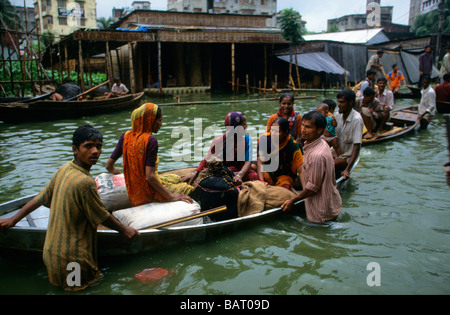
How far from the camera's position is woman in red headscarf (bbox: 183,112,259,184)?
188 inches

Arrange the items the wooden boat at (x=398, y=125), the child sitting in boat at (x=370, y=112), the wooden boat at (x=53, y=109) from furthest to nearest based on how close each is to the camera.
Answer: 1. the wooden boat at (x=53, y=109)
2. the wooden boat at (x=398, y=125)
3. the child sitting in boat at (x=370, y=112)

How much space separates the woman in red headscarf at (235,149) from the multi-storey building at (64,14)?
4145 cm

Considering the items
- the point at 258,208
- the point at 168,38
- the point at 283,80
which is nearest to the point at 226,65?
the point at 283,80

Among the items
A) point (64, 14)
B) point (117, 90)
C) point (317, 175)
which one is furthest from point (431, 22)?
point (317, 175)

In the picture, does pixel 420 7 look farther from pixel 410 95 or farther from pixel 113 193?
pixel 113 193

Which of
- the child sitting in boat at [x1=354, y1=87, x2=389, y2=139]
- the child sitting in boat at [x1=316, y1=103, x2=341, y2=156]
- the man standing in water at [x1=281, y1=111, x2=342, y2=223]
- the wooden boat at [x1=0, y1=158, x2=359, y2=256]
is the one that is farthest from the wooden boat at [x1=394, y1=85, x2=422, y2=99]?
the wooden boat at [x1=0, y1=158, x2=359, y2=256]

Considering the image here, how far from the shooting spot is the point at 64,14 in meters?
40.2

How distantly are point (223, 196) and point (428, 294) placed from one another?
222 centimetres

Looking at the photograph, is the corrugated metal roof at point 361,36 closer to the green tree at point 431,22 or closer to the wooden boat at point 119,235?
the green tree at point 431,22

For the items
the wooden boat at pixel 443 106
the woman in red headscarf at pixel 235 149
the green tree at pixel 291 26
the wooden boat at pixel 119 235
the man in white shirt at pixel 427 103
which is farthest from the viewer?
the green tree at pixel 291 26

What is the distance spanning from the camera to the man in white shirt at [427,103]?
9469mm

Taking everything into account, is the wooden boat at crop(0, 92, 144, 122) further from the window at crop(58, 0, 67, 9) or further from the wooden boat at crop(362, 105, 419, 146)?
the window at crop(58, 0, 67, 9)

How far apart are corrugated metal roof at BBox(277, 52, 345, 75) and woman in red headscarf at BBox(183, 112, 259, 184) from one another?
624 inches

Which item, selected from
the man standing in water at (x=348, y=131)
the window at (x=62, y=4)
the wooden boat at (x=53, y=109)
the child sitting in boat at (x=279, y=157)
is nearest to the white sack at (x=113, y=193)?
the child sitting in boat at (x=279, y=157)
